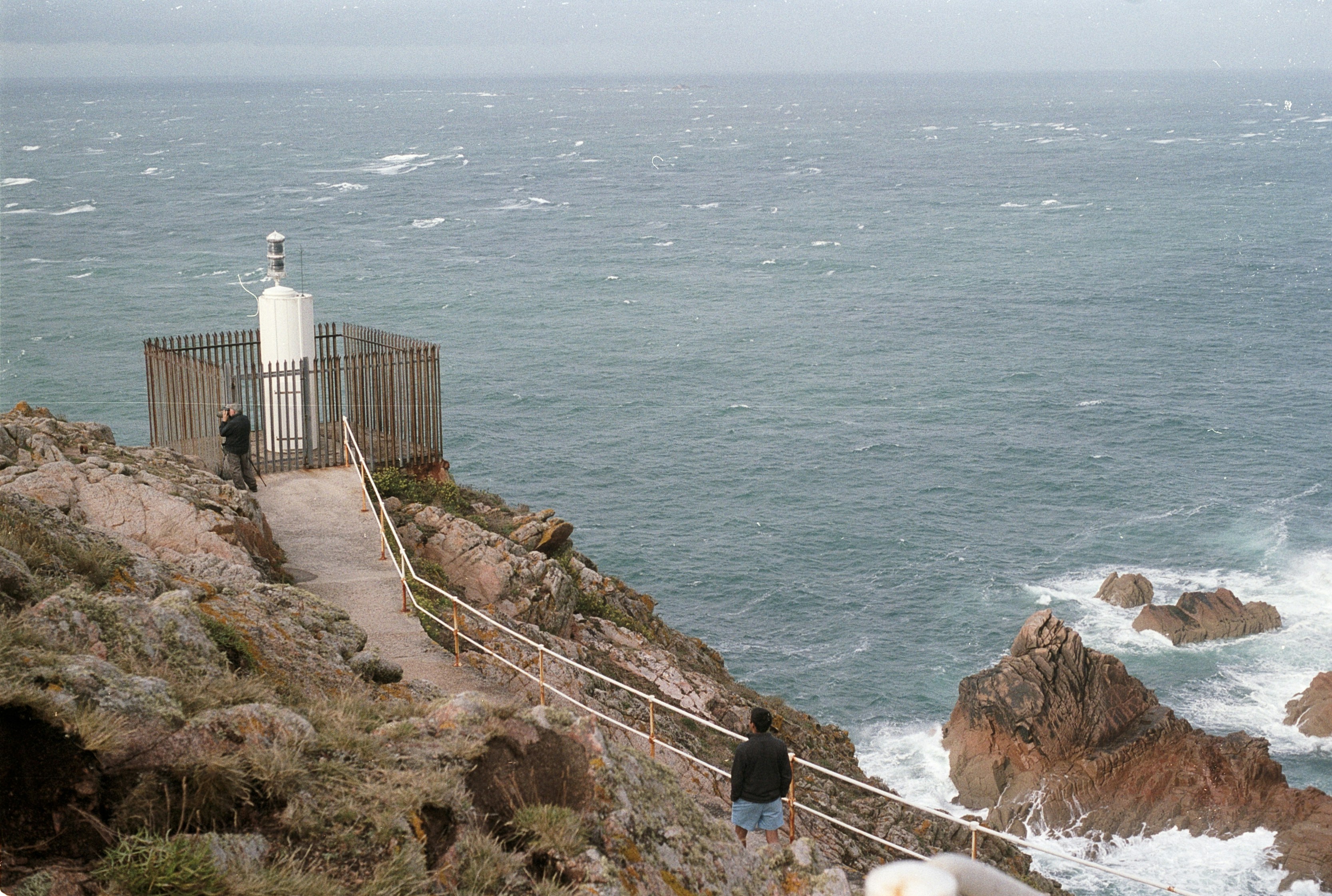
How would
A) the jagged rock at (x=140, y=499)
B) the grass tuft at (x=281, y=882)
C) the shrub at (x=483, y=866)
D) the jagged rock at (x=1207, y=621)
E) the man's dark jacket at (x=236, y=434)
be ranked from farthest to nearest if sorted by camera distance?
the jagged rock at (x=1207, y=621) → the man's dark jacket at (x=236, y=434) → the jagged rock at (x=140, y=499) → the shrub at (x=483, y=866) → the grass tuft at (x=281, y=882)

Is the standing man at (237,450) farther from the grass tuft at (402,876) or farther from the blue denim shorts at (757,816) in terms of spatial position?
the grass tuft at (402,876)

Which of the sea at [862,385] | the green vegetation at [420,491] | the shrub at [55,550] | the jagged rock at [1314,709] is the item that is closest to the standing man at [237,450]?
the green vegetation at [420,491]

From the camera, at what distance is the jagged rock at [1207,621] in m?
36.9

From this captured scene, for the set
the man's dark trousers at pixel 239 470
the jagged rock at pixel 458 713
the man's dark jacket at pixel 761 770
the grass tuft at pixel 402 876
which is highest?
the jagged rock at pixel 458 713

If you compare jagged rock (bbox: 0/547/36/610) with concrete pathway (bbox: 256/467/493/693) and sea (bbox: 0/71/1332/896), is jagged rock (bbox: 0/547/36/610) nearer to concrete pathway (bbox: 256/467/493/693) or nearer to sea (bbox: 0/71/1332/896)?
concrete pathway (bbox: 256/467/493/693)

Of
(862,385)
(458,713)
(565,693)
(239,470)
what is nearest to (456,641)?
(565,693)

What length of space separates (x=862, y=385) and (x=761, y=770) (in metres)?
50.8

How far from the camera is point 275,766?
5.87m

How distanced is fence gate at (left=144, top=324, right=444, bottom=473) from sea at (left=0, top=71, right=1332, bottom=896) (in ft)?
59.6

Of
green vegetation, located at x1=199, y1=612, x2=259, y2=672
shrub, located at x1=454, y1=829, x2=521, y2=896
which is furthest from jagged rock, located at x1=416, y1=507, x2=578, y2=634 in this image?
shrub, located at x1=454, y1=829, x2=521, y2=896

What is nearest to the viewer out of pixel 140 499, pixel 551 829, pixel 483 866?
pixel 483 866

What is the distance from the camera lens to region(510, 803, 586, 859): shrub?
608 centimetres

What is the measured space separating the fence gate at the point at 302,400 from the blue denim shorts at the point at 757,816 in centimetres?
1072

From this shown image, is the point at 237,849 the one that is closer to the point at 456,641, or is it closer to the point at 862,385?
the point at 456,641
